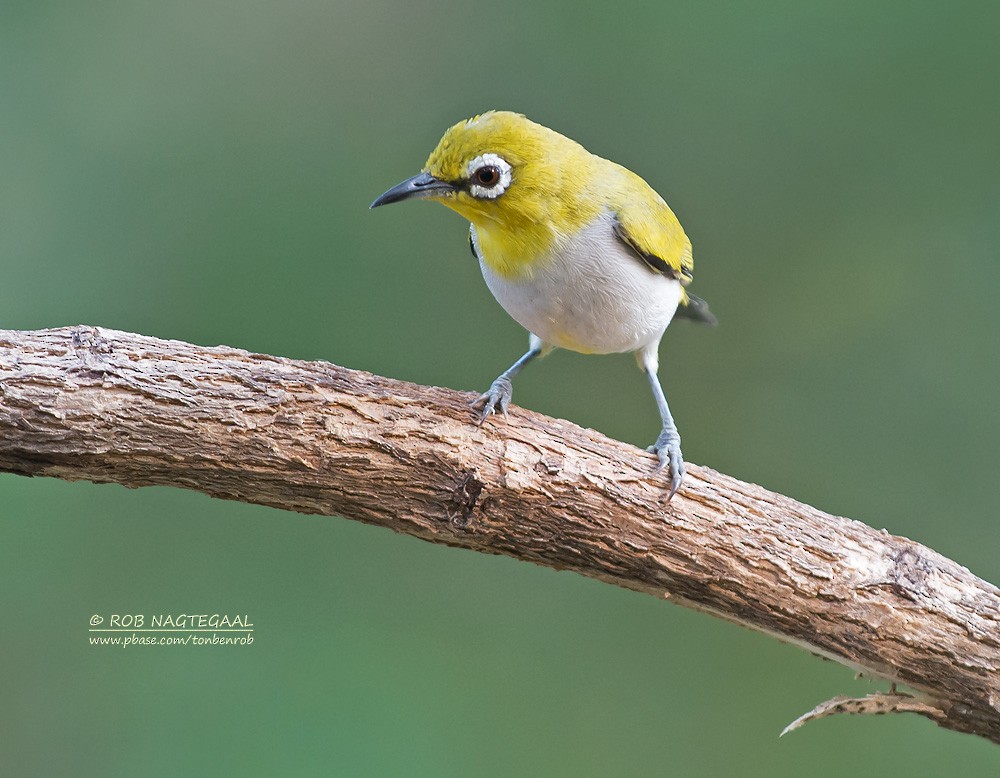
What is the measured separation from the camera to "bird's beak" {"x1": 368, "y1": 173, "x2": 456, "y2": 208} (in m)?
3.04

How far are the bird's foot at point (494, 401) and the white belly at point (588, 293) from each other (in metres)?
0.29

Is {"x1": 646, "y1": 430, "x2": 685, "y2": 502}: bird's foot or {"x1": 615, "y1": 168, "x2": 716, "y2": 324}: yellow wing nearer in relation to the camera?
{"x1": 646, "y1": 430, "x2": 685, "y2": 502}: bird's foot

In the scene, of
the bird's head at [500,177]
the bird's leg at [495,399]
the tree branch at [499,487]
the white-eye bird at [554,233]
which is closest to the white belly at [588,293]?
the white-eye bird at [554,233]

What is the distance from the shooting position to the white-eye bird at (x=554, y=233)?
3.07 m

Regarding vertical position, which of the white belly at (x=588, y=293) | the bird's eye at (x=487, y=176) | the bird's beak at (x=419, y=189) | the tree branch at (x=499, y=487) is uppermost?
the bird's eye at (x=487, y=176)

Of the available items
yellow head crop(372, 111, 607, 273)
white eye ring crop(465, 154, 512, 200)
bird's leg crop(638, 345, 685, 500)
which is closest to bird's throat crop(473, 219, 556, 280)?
yellow head crop(372, 111, 607, 273)

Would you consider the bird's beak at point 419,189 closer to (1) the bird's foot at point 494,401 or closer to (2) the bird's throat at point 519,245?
(2) the bird's throat at point 519,245

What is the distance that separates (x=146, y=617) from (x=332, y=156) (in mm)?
2407

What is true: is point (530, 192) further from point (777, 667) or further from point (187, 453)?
point (777, 667)

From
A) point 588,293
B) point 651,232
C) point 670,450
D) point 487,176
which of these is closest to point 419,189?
point 487,176

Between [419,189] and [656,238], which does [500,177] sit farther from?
[656,238]

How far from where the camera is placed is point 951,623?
9.95ft

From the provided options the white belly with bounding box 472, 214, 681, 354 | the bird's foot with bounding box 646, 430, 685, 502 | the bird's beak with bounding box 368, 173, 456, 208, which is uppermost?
the bird's beak with bounding box 368, 173, 456, 208

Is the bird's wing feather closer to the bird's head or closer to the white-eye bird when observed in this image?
the white-eye bird
